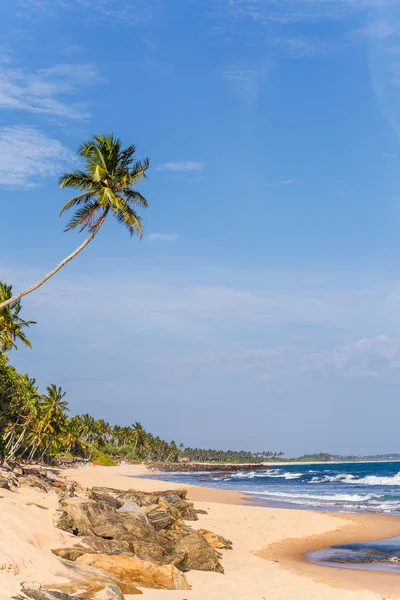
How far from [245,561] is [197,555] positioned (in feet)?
11.9

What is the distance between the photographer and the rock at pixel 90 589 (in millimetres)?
10633

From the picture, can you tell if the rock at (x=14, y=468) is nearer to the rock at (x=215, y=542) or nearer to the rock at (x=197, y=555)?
the rock at (x=215, y=542)

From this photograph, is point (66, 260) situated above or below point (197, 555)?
above

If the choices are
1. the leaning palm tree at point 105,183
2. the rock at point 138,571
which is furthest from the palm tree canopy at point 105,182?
the rock at point 138,571

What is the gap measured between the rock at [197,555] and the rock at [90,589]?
18.4 feet

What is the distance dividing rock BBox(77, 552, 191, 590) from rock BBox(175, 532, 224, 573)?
272cm

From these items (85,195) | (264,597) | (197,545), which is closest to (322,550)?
(197,545)

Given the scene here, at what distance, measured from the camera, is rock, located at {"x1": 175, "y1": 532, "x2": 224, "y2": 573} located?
16.5 m

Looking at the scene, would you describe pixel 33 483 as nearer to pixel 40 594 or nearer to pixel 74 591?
pixel 74 591

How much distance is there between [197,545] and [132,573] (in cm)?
421

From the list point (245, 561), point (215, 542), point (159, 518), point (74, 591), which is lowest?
point (245, 561)

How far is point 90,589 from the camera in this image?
10977 millimetres

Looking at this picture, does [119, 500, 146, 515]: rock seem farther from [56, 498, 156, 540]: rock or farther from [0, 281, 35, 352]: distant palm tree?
[0, 281, 35, 352]: distant palm tree

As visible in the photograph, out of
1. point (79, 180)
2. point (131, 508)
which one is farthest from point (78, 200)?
point (131, 508)
